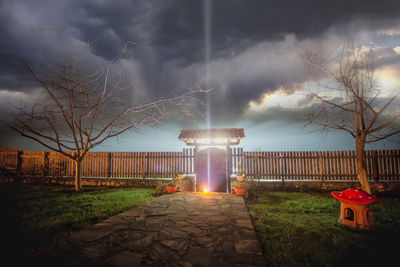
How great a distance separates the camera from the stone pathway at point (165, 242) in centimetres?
211

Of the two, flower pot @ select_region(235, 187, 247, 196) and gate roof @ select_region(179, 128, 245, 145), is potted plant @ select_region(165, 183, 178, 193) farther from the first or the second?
gate roof @ select_region(179, 128, 245, 145)

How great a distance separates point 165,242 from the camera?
2600mm

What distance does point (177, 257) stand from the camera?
→ 7.20ft

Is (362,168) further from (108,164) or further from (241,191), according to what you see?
(108,164)

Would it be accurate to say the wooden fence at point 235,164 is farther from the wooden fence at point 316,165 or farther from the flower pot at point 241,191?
the flower pot at point 241,191

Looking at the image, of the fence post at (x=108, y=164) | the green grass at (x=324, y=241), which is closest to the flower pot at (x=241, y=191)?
the green grass at (x=324, y=241)

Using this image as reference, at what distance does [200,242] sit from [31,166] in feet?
51.6

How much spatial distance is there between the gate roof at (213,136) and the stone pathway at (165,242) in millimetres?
5192

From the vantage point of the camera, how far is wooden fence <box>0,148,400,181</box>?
8.92 metres

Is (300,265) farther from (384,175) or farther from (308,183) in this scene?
(384,175)

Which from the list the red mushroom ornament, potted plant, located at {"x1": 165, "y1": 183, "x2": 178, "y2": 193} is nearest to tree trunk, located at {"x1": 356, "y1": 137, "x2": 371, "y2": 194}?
the red mushroom ornament

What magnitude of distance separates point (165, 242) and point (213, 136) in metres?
6.58

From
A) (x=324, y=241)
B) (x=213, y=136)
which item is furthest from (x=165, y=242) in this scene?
(x=213, y=136)

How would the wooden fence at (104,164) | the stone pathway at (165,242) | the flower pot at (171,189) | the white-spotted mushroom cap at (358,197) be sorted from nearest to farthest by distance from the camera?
the stone pathway at (165,242) < the white-spotted mushroom cap at (358,197) < the flower pot at (171,189) < the wooden fence at (104,164)
